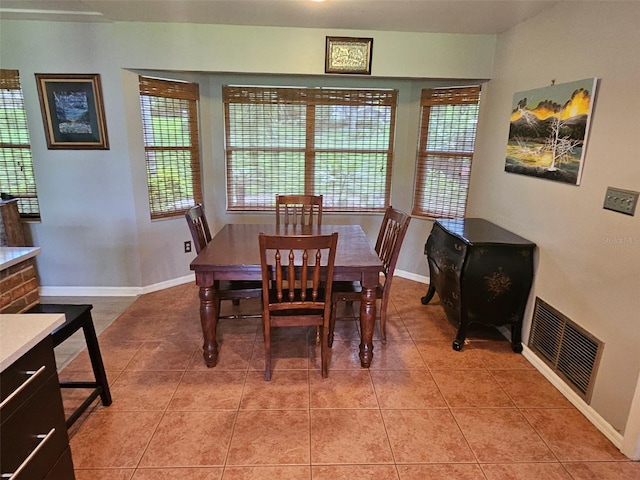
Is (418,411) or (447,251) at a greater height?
(447,251)

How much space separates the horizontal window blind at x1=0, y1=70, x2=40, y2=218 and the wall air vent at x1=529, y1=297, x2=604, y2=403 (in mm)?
4149

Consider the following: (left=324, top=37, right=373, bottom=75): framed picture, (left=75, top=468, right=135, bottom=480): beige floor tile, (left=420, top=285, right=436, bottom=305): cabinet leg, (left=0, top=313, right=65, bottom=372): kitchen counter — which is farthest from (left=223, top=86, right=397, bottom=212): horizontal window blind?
(left=0, top=313, right=65, bottom=372): kitchen counter

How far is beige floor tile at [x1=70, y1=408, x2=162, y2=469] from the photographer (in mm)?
1734

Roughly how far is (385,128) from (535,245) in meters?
1.98

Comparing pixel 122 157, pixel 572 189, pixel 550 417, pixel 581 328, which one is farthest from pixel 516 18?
pixel 122 157

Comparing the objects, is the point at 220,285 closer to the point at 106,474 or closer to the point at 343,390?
the point at 343,390

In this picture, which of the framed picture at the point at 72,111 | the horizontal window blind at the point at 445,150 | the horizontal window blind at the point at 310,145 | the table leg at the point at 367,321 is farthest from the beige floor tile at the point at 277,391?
the framed picture at the point at 72,111

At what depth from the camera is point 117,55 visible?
10.1ft

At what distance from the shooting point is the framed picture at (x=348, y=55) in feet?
10.2

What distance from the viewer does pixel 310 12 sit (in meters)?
2.73

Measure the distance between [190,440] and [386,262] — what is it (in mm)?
1617

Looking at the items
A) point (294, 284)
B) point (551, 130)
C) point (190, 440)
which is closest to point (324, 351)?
point (294, 284)

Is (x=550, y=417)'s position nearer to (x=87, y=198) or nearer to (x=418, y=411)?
(x=418, y=411)

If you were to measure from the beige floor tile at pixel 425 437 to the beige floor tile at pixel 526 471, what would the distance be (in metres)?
0.10
